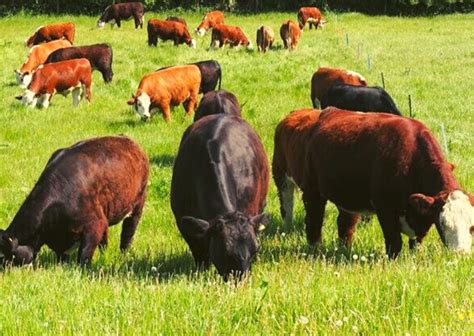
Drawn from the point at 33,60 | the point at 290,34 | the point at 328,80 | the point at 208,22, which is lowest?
the point at 208,22

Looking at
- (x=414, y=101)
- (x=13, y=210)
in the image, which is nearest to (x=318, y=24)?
(x=414, y=101)

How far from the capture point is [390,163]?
7020 mm

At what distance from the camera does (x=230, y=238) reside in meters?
6.36

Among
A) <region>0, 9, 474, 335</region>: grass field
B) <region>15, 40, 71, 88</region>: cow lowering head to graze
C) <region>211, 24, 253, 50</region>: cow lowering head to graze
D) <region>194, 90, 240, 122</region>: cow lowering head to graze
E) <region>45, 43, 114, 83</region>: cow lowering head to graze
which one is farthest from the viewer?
<region>211, 24, 253, 50</region>: cow lowering head to graze

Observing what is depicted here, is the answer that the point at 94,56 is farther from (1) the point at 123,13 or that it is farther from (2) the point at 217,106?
(1) the point at 123,13

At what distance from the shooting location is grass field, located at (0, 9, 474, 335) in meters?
4.40

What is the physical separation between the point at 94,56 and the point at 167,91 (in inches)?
317

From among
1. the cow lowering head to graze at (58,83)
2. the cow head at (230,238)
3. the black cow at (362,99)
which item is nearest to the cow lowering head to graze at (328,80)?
the black cow at (362,99)

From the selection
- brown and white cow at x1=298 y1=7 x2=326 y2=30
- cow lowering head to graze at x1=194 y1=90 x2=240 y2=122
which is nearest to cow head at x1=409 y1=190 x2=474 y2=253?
cow lowering head to graze at x1=194 y1=90 x2=240 y2=122

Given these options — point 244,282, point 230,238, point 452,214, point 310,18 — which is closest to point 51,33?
point 310,18

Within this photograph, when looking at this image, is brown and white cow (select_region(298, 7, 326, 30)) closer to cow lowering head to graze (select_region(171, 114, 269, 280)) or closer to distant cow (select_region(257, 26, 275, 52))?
distant cow (select_region(257, 26, 275, 52))

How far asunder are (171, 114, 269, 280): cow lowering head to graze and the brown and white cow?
37845 mm

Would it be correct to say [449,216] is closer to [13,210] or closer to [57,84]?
[13,210]

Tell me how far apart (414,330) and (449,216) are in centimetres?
261
